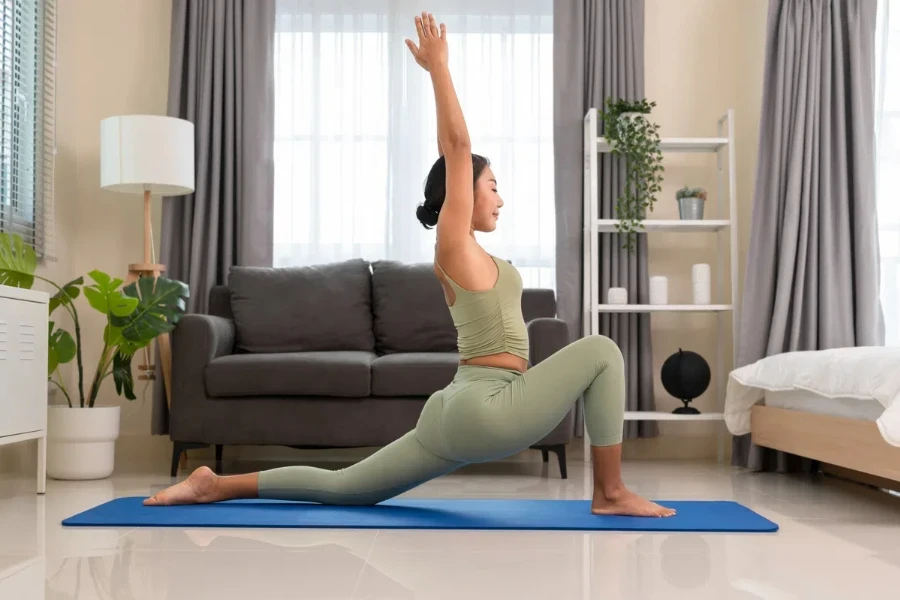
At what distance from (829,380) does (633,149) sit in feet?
5.49

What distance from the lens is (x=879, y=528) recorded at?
2.54m

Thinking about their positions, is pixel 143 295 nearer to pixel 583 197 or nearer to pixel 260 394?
pixel 260 394

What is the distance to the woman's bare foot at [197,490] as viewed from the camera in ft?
8.39

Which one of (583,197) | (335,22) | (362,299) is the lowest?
(362,299)

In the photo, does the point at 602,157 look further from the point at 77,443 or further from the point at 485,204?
the point at 77,443

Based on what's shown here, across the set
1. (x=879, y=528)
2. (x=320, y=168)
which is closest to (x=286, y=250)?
(x=320, y=168)

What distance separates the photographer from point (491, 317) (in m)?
2.36

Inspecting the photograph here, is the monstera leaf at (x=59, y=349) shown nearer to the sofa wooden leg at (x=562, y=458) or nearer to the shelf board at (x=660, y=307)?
the sofa wooden leg at (x=562, y=458)

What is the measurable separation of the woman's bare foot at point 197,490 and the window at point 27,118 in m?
1.88

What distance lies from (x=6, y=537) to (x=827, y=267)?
3347 mm

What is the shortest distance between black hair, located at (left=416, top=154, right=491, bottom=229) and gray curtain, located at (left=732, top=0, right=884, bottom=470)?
219 centimetres

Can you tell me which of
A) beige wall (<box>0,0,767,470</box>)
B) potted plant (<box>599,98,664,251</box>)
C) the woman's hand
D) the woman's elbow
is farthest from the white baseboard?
the woman's hand

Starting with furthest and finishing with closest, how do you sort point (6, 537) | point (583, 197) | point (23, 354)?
point (583, 197) → point (23, 354) → point (6, 537)

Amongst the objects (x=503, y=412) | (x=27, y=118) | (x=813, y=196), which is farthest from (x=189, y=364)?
(x=813, y=196)
